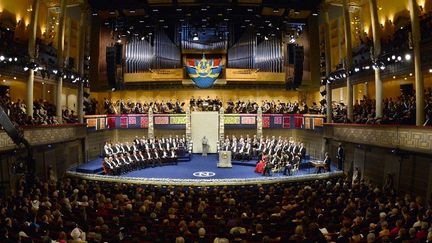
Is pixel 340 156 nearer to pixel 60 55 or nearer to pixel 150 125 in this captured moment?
pixel 150 125

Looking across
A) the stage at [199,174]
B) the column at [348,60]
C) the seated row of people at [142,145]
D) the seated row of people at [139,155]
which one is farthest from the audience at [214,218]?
the column at [348,60]

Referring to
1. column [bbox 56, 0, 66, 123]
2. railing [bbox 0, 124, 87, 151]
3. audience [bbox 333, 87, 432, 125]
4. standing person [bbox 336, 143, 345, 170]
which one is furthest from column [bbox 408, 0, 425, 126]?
column [bbox 56, 0, 66, 123]

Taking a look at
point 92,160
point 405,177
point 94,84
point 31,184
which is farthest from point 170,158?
Answer: point 405,177

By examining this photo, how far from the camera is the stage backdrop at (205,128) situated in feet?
84.2

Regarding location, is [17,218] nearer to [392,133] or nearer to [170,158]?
[170,158]

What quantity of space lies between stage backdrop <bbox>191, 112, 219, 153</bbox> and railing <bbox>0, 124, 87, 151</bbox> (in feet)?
24.3

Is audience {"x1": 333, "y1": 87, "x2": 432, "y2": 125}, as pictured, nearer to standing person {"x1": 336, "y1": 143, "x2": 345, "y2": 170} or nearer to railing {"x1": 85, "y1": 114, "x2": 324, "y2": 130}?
standing person {"x1": 336, "y1": 143, "x2": 345, "y2": 170}

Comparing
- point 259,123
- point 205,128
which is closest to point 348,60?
point 259,123

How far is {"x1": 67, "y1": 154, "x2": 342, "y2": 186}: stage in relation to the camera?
15789 millimetres

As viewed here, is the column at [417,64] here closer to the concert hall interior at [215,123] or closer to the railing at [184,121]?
the concert hall interior at [215,123]

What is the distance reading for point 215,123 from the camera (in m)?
25.7

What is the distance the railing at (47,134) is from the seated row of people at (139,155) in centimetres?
206

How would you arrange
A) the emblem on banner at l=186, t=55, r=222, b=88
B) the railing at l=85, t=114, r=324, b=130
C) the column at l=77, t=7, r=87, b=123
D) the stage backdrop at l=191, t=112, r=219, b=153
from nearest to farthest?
1. the column at l=77, t=7, r=87, b=123
2. the stage backdrop at l=191, t=112, r=219, b=153
3. the railing at l=85, t=114, r=324, b=130
4. the emblem on banner at l=186, t=55, r=222, b=88

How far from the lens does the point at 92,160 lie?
23641mm
